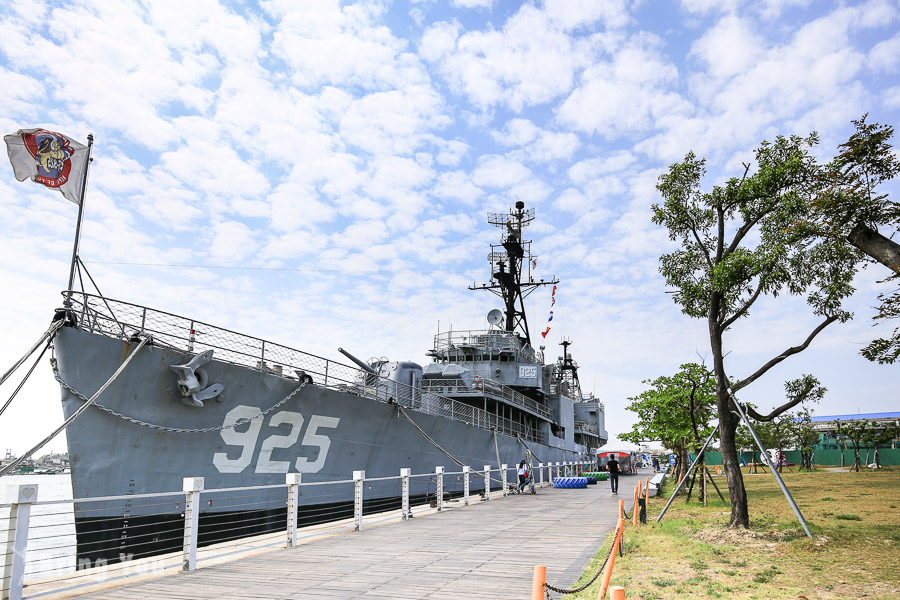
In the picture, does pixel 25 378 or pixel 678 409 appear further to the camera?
pixel 678 409

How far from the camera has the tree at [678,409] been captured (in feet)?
66.3

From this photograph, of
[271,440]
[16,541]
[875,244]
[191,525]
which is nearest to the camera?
[16,541]

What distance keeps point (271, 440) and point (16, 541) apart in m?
6.99

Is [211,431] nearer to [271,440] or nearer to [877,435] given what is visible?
[271,440]

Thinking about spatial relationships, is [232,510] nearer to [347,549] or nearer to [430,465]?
[347,549]

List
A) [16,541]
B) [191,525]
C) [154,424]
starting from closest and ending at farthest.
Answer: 1. [16,541]
2. [191,525]
3. [154,424]

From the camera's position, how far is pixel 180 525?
1041 centimetres

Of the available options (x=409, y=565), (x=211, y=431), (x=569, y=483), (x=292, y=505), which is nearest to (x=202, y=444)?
(x=211, y=431)

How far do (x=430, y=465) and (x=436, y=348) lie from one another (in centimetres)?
1097

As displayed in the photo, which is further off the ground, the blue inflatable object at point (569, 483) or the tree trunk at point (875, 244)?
the tree trunk at point (875, 244)

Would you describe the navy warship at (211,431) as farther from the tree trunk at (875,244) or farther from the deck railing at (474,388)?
the tree trunk at (875,244)

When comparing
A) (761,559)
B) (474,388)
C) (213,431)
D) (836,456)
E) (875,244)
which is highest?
(875,244)

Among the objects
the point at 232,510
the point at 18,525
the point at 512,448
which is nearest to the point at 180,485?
the point at 232,510

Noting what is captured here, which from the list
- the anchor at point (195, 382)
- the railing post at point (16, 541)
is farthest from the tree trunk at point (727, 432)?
the railing post at point (16, 541)
